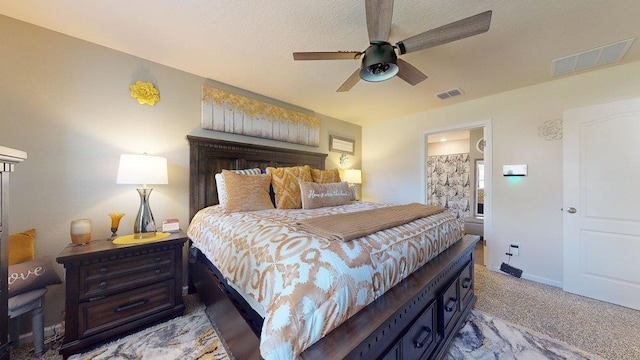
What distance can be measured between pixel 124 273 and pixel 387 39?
2613 mm

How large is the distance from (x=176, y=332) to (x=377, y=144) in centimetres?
405

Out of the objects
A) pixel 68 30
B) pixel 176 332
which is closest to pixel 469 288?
pixel 176 332

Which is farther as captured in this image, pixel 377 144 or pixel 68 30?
pixel 377 144

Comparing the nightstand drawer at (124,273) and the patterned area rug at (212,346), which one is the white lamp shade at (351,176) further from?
the nightstand drawer at (124,273)

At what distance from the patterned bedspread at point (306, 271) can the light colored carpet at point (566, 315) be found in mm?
1324

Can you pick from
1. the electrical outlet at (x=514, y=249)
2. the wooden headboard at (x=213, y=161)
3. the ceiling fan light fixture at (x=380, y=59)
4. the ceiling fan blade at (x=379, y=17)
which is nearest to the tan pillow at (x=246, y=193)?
the wooden headboard at (x=213, y=161)

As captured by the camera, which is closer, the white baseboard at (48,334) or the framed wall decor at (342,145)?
the white baseboard at (48,334)

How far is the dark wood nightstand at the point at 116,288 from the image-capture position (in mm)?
1492

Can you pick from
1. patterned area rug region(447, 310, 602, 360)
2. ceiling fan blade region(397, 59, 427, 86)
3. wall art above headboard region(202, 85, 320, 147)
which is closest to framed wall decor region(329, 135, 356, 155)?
wall art above headboard region(202, 85, 320, 147)

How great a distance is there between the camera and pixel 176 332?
5.69 ft

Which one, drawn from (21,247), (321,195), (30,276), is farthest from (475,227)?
(21,247)

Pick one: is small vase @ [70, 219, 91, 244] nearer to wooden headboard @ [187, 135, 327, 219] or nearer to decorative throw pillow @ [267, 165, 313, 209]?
wooden headboard @ [187, 135, 327, 219]

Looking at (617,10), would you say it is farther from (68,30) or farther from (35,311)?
(35,311)

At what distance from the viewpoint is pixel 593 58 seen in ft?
7.10
